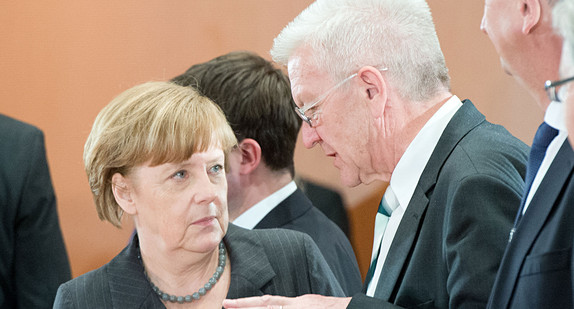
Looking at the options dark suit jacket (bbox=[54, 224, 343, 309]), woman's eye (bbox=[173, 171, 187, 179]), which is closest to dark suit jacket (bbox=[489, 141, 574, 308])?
dark suit jacket (bbox=[54, 224, 343, 309])

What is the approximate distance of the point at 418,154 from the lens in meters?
1.47

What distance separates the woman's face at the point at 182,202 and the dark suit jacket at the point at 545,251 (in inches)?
31.1

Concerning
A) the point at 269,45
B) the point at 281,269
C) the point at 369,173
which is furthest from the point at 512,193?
the point at 269,45

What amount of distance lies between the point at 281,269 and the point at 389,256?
451mm

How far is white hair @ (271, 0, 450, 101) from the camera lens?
150 cm

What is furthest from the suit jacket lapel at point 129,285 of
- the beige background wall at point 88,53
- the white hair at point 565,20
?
the beige background wall at point 88,53

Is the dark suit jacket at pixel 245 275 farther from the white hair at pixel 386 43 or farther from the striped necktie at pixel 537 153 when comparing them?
the striped necktie at pixel 537 153

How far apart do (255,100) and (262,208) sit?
0.37m

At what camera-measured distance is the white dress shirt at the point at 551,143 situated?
3.71 feet

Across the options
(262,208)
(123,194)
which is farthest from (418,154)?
(262,208)

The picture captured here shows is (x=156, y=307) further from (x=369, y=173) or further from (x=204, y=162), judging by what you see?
(x=369, y=173)

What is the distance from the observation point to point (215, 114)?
1.79 m

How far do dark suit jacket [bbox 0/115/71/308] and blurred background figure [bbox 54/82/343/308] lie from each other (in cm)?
46

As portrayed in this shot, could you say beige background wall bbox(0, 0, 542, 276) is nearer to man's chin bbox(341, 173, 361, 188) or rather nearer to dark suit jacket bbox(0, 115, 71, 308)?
dark suit jacket bbox(0, 115, 71, 308)
